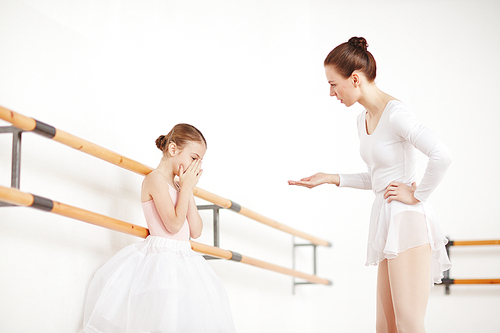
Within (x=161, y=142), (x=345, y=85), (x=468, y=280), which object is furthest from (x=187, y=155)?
(x=468, y=280)

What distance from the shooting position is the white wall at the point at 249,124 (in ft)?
4.15

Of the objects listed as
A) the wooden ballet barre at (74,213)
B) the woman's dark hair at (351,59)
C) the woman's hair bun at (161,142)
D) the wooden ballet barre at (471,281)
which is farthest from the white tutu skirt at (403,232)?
the wooden ballet barre at (471,281)

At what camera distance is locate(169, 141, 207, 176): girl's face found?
1501 mm

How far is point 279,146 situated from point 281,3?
2.62 ft

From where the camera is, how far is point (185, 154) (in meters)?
1.51

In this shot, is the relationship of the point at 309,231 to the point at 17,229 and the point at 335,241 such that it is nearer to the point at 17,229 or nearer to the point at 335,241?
the point at 335,241

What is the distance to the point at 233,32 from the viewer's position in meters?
2.40

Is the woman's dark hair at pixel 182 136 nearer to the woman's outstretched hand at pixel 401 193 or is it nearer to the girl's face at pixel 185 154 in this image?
the girl's face at pixel 185 154

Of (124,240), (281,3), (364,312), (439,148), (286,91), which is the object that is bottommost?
(364,312)

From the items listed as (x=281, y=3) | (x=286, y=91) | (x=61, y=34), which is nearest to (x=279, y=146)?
(x=286, y=91)

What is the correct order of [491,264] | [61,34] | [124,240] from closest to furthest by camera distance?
[61,34], [124,240], [491,264]

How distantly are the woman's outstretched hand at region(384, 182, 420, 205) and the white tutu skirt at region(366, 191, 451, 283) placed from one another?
0.01 m

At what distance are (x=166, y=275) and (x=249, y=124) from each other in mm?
1280

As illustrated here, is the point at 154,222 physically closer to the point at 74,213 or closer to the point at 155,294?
the point at 155,294
